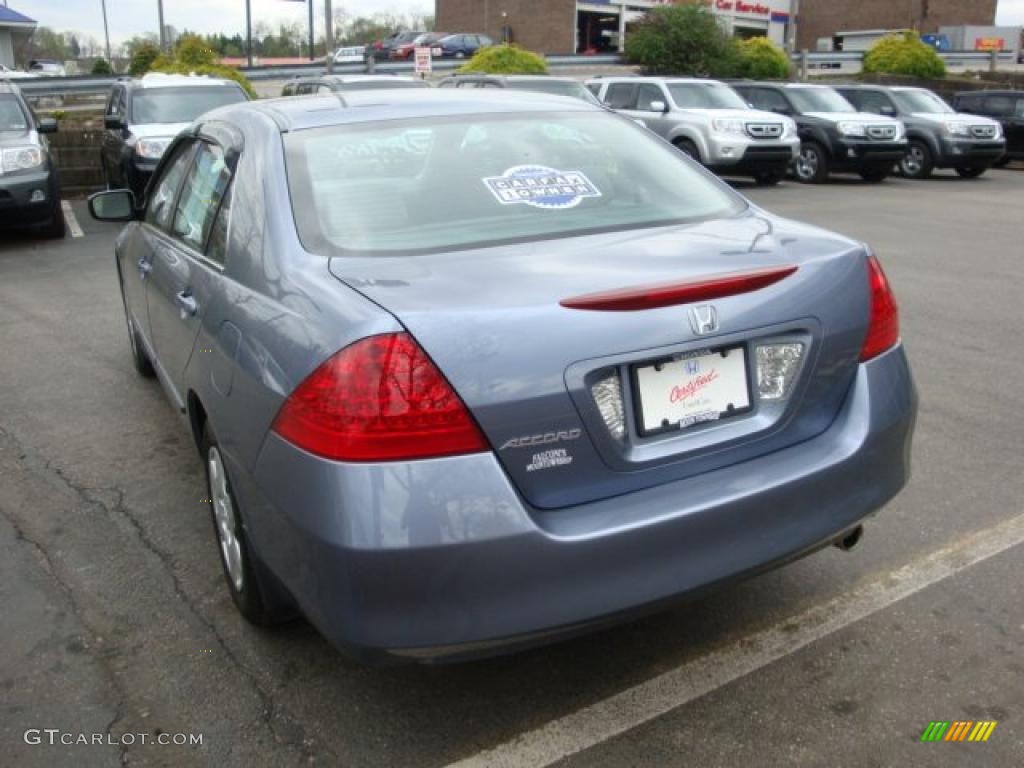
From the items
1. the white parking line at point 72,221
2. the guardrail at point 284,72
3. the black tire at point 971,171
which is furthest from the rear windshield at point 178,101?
the black tire at point 971,171

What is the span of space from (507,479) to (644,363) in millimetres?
438

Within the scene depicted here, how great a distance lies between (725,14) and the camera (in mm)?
59250

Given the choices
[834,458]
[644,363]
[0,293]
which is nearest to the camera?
[644,363]

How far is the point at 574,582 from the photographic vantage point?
2.29 metres

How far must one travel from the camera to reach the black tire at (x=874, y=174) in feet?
59.2

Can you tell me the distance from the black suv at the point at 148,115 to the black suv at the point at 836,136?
33.8ft

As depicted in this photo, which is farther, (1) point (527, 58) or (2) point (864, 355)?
(1) point (527, 58)

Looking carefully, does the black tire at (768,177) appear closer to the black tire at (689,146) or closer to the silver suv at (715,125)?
the silver suv at (715,125)

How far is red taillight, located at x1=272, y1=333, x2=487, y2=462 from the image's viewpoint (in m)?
2.22

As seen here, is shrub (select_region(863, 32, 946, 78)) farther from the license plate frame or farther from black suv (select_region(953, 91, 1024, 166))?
the license plate frame

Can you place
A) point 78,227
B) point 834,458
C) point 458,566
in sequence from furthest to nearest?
point 78,227
point 834,458
point 458,566

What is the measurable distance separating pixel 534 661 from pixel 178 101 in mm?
12115

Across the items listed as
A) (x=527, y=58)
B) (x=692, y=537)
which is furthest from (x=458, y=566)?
(x=527, y=58)

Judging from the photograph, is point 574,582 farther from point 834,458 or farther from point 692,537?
point 834,458
